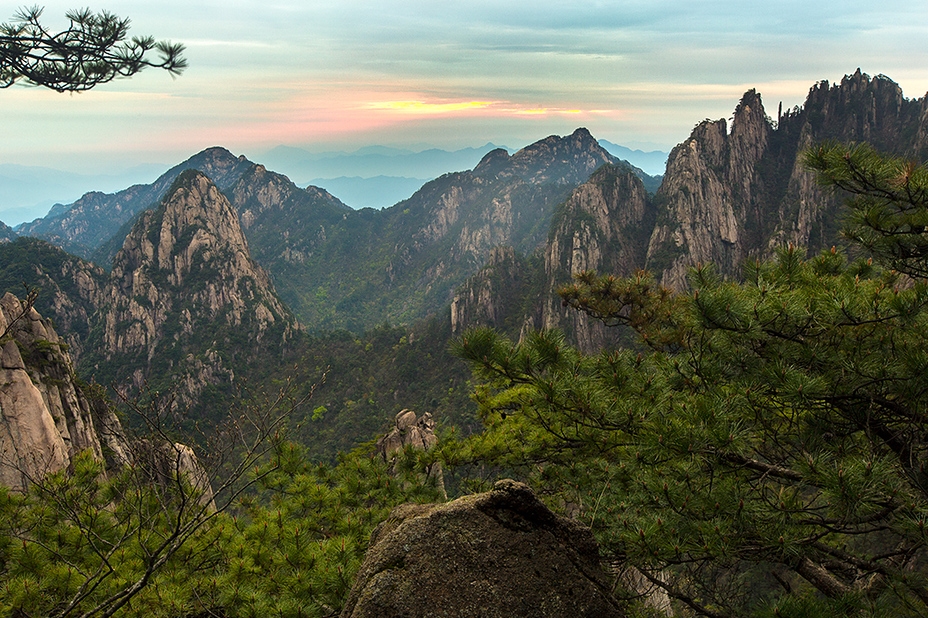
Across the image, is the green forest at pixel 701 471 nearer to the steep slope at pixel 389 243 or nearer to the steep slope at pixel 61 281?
the steep slope at pixel 61 281

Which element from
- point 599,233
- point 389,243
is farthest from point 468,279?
point 389,243

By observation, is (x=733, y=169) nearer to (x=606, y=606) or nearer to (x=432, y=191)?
(x=606, y=606)

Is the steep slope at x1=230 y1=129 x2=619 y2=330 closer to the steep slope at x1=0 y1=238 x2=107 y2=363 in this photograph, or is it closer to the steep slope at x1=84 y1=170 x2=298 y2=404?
the steep slope at x1=84 y1=170 x2=298 y2=404

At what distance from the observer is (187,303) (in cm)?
8800

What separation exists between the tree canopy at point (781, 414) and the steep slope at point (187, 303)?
7727 centimetres

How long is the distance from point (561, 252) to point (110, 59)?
7845 centimetres

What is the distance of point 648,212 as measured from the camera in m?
88.9

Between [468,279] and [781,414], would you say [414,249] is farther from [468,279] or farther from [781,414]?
[781,414]

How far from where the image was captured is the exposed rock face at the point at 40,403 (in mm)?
17688

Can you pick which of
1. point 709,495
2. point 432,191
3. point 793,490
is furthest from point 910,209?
point 432,191

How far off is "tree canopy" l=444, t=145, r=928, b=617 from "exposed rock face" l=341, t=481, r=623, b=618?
29.9 inches

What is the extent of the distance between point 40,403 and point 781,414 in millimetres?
23279

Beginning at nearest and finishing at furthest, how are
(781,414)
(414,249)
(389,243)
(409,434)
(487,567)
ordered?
(487,567)
(781,414)
(409,434)
(414,249)
(389,243)

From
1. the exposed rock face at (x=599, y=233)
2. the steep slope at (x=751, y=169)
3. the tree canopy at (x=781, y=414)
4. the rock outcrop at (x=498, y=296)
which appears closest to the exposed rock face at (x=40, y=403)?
the tree canopy at (x=781, y=414)
